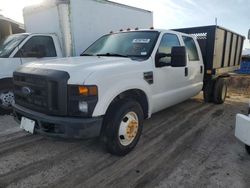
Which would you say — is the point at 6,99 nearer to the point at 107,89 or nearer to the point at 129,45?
the point at 129,45

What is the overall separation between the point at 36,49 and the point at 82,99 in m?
3.42

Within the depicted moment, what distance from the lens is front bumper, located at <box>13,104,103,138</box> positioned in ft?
9.99

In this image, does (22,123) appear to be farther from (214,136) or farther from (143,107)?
(214,136)

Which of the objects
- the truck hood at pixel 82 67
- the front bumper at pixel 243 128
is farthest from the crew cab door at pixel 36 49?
the front bumper at pixel 243 128

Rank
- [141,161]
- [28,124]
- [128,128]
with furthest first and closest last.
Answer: [128,128] → [141,161] → [28,124]

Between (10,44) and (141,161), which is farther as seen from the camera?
(10,44)

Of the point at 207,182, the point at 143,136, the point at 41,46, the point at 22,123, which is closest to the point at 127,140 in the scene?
the point at 143,136

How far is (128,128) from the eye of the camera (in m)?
3.67

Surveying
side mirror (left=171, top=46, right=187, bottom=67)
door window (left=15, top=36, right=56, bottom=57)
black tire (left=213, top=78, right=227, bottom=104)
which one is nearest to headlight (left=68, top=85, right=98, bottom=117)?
side mirror (left=171, top=46, right=187, bottom=67)

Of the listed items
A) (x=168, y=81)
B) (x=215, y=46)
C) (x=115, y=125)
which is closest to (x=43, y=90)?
(x=115, y=125)

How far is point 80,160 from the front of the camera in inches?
143

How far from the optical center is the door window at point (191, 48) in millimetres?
5427

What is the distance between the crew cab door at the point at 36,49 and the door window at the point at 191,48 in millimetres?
3107

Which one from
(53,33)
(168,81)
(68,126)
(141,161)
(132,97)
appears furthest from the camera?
(53,33)
